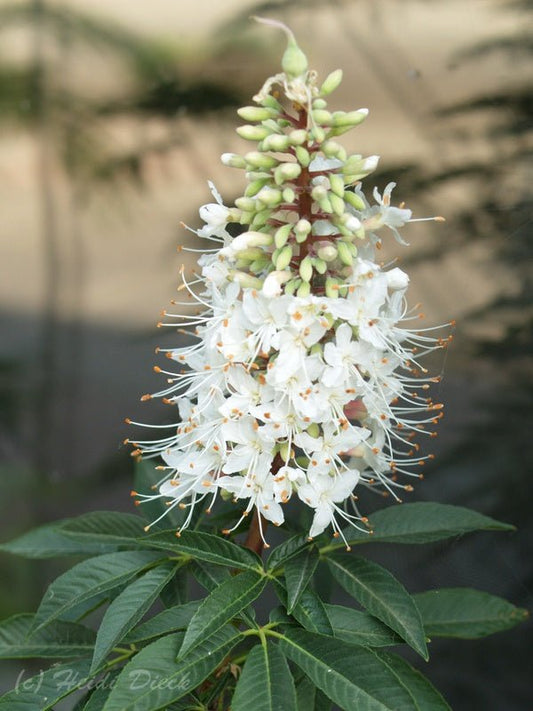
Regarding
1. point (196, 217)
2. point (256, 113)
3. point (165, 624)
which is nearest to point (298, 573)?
point (165, 624)

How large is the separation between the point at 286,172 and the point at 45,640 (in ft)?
2.22

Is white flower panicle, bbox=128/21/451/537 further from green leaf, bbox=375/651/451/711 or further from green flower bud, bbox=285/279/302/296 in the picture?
green leaf, bbox=375/651/451/711

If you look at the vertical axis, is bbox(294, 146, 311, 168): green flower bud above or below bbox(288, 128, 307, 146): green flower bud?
below

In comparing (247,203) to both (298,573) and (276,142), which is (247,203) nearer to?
(276,142)

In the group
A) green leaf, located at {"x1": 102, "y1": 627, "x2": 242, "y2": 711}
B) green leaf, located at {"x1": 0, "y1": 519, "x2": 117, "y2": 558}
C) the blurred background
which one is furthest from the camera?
the blurred background

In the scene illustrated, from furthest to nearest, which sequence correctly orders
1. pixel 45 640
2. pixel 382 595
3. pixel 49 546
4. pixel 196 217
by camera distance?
pixel 196 217
pixel 49 546
pixel 45 640
pixel 382 595

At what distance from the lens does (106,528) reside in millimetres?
1090

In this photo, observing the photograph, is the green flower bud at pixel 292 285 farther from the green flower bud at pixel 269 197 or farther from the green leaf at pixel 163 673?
the green leaf at pixel 163 673

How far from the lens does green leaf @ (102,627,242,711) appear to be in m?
0.82

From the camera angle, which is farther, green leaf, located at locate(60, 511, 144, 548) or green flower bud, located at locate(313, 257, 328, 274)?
green leaf, located at locate(60, 511, 144, 548)

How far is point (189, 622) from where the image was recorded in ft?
2.99

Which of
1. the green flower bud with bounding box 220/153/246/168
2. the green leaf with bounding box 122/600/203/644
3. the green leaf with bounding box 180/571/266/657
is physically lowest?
the green leaf with bounding box 122/600/203/644

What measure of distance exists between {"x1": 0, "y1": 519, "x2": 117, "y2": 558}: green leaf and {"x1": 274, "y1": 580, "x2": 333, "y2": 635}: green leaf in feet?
1.13

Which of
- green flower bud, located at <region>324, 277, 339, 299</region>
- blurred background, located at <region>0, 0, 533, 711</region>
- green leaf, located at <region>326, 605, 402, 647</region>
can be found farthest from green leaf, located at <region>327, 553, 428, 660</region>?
blurred background, located at <region>0, 0, 533, 711</region>
